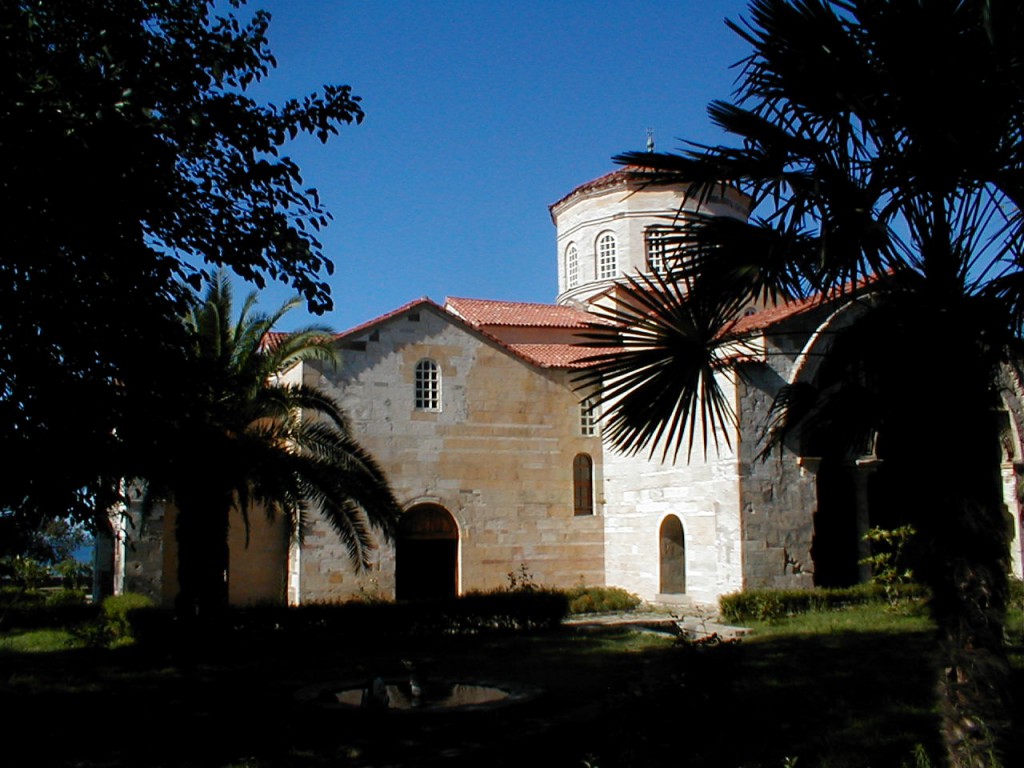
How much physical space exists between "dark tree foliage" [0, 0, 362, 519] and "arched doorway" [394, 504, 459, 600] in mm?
13936

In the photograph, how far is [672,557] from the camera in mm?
21766

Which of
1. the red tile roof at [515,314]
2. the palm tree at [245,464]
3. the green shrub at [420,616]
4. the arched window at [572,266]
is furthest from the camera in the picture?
the arched window at [572,266]

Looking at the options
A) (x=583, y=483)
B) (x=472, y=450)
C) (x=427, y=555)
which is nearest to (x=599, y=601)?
(x=583, y=483)

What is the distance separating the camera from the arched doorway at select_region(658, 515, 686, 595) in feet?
70.9

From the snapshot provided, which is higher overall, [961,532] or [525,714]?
[961,532]

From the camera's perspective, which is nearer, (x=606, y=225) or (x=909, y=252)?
(x=909, y=252)

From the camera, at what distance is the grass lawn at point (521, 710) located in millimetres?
8367

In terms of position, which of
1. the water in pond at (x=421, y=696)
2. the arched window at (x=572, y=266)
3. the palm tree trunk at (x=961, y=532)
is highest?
the arched window at (x=572, y=266)

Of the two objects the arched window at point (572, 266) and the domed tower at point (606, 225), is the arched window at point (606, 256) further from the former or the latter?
the arched window at point (572, 266)

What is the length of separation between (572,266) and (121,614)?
1604cm

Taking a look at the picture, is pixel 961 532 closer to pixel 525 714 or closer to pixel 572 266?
pixel 525 714

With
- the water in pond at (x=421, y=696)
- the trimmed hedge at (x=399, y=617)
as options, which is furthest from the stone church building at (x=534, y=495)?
the water in pond at (x=421, y=696)

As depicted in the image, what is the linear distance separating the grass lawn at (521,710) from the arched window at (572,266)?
1447 centimetres

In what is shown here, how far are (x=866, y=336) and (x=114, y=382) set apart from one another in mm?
5823
